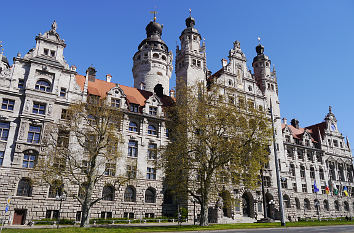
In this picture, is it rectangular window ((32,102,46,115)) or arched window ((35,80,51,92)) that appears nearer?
rectangular window ((32,102,46,115))

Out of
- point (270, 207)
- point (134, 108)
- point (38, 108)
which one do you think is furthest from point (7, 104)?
point (270, 207)

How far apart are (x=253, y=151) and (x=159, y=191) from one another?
17307 millimetres

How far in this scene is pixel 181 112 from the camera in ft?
118

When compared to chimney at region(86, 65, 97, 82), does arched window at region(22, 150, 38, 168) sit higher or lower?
lower

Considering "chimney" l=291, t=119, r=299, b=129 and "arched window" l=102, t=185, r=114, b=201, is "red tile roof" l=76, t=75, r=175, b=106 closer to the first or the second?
"arched window" l=102, t=185, r=114, b=201

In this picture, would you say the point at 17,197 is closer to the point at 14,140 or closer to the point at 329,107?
the point at 14,140

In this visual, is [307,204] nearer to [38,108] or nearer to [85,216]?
[85,216]

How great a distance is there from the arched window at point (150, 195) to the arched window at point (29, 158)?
16.6m

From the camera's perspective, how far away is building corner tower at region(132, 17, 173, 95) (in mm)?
62781

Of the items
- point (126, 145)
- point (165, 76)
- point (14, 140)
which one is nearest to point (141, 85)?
point (165, 76)

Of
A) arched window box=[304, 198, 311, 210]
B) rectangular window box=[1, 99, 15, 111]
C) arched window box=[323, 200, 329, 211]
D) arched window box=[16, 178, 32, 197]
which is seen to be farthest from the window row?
arched window box=[323, 200, 329, 211]

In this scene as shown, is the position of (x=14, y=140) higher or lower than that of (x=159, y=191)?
higher

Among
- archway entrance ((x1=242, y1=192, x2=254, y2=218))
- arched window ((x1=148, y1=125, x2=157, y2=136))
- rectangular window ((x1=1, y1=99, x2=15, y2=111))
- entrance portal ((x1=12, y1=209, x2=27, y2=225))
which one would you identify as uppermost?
rectangular window ((x1=1, y1=99, x2=15, y2=111))

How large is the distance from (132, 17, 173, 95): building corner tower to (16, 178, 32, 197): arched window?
3077 cm
